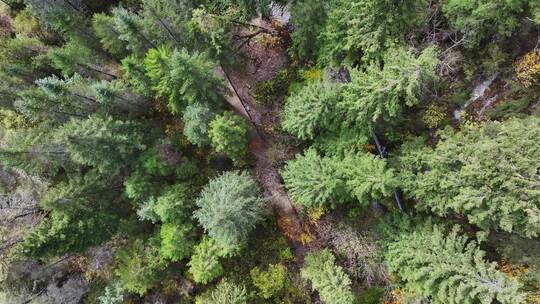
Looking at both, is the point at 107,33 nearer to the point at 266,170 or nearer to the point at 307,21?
the point at 307,21

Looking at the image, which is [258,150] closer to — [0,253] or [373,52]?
[373,52]

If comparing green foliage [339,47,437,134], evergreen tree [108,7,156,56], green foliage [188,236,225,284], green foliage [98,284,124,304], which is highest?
evergreen tree [108,7,156,56]

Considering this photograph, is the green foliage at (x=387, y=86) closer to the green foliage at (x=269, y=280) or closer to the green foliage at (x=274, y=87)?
the green foliage at (x=274, y=87)

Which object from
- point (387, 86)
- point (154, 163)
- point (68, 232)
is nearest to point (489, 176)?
point (387, 86)

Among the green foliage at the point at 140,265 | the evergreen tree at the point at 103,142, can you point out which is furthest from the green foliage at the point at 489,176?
the evergreen tree at the point at 103,142

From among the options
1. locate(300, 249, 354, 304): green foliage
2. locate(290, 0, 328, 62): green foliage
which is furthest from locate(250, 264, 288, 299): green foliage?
locate(290, 0, 328, 62): green foliage

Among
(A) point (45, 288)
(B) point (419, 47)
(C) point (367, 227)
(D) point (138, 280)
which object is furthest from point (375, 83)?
(A) point (45, 288)

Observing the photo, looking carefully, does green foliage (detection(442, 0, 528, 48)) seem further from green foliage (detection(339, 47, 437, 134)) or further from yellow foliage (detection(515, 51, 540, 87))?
green foliage (detection(339, 47, 437, 134))
